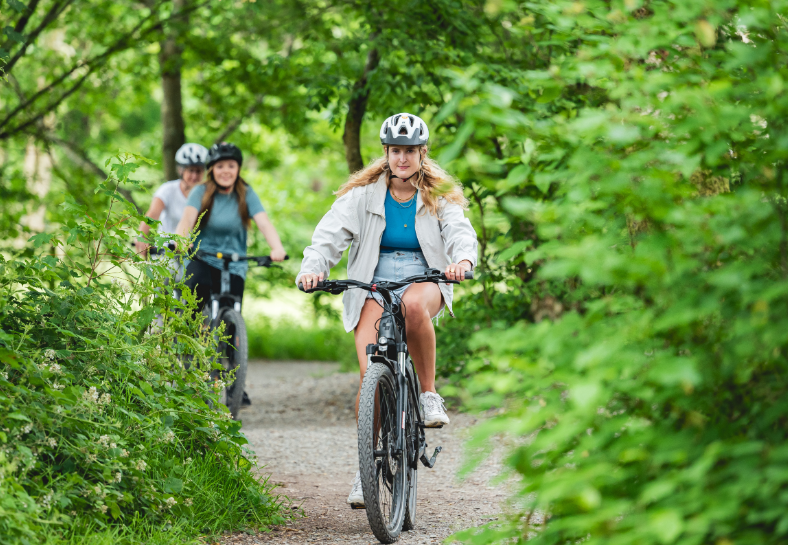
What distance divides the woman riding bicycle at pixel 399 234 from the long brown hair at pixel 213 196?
8.78 ft

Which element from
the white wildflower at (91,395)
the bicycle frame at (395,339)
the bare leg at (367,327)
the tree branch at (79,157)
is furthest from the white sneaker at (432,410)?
the tree branch at (79,157)

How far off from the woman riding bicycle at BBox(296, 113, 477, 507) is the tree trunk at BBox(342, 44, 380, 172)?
3.67 m

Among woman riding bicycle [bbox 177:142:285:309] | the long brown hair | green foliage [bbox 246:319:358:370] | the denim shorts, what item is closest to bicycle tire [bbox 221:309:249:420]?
woman riding bicycle [bbox 177:142:285:309]

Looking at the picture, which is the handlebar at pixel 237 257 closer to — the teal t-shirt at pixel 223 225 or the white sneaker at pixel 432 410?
the teal t-shirt at pixel 223 225

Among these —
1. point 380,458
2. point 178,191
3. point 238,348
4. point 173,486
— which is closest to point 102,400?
point 173,486

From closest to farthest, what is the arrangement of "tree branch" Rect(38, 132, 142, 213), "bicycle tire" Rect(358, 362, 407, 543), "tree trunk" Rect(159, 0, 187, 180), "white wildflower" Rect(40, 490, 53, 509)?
"white wildflower" Rect(40, 490, 53, 509), "bicycle tire" Rect(358, 362, 407, 543), "tree trunk" Rect(159, 0, 187, 180), "tree branch" Rect(38, 132, 142, 213)

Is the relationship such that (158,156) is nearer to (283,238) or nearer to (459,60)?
(283,238)

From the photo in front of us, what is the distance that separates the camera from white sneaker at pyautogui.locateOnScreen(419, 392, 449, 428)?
4.21m

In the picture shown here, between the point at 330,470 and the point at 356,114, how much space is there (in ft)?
12.9

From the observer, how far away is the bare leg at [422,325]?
413cm

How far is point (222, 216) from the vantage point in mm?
6812

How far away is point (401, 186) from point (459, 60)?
2729 millimetres

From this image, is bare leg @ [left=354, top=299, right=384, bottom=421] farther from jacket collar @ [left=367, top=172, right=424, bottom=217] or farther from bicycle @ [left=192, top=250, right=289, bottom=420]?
bicycle @ [left=192, top=250, right=289, bottom=420]

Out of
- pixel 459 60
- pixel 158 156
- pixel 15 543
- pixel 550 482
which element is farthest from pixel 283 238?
pixel 550 482
